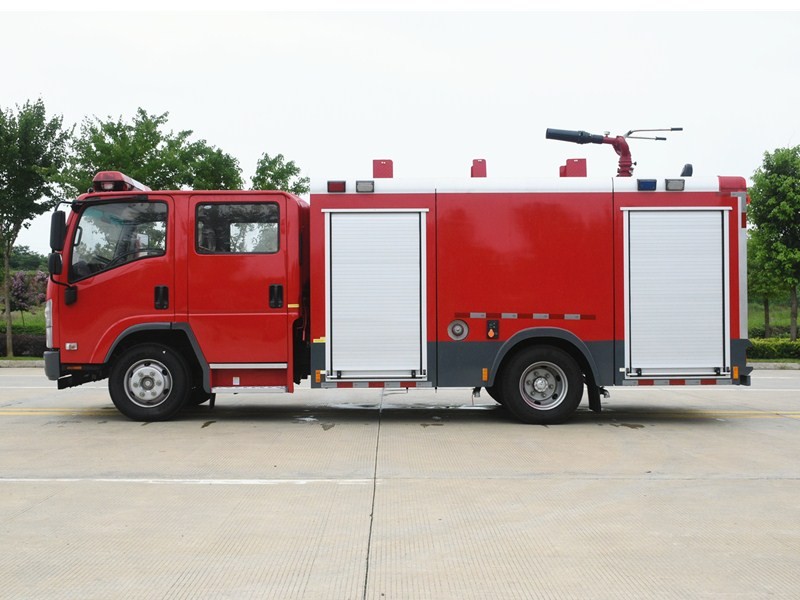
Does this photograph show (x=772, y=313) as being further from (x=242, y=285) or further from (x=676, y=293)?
(x=242, y=285)

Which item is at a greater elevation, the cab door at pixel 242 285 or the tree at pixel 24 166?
the tree at pixel 24 166

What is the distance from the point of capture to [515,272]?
9.60 metres

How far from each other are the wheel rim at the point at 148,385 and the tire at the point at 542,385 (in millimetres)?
4279

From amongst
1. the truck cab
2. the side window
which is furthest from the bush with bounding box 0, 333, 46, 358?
the side window

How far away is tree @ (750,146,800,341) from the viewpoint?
23.3 m

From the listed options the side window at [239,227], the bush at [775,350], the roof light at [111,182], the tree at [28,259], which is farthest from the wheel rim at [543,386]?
the tree at [28,259]

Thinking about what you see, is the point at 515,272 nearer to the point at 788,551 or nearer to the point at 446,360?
the point at 446,360

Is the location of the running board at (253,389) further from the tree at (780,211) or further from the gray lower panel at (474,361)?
the tree at (780,211)

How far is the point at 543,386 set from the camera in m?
9.72

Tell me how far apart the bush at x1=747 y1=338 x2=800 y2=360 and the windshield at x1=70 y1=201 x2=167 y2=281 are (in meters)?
18.3

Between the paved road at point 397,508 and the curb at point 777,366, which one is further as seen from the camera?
the curb at point 777,366

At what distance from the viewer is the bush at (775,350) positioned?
2219cm

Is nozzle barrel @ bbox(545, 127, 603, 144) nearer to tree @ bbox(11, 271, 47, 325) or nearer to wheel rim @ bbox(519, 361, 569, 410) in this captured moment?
wheel rim @ bbox(519, 361, 569, 410)

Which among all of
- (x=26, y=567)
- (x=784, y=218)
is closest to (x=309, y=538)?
(x=26, y=567)
